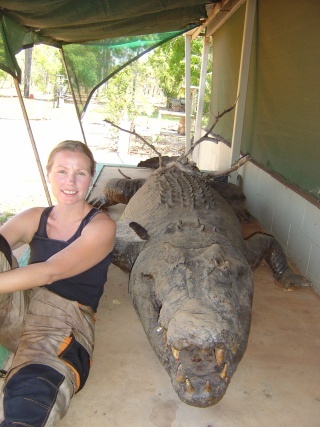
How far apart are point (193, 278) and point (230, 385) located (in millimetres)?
613

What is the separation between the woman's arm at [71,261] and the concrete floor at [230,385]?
67cm

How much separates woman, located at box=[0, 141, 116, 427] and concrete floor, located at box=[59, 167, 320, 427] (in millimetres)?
202

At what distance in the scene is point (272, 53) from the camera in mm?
5062

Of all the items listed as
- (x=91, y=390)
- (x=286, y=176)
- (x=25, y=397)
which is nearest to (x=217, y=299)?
(x=91, y=390)

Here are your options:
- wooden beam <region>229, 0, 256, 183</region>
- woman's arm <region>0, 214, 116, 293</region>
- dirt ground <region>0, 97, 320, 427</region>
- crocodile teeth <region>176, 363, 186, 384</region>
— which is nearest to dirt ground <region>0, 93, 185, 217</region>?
wooden beam <region>229, 0, 256, 183</region>

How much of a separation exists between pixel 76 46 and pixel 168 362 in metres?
4.55

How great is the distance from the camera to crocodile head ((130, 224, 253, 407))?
171cm

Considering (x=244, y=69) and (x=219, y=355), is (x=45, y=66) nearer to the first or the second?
(x=244, y=69)

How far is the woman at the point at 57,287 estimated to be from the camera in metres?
1.78

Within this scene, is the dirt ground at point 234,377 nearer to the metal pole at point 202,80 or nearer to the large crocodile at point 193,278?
the large crocodile at point 193,278

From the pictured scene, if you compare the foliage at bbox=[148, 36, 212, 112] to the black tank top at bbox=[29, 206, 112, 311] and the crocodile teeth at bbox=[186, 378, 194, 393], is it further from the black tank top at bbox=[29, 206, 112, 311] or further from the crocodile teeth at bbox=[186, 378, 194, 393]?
the crocodile teeth at bbox=[186, 378, 194, 393]

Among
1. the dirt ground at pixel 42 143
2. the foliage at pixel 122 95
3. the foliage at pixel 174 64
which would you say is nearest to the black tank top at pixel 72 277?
the dirt ground at pixel 42 143

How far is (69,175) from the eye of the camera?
2080 mm

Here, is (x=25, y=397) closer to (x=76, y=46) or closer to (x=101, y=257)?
(x=101, y=257)
